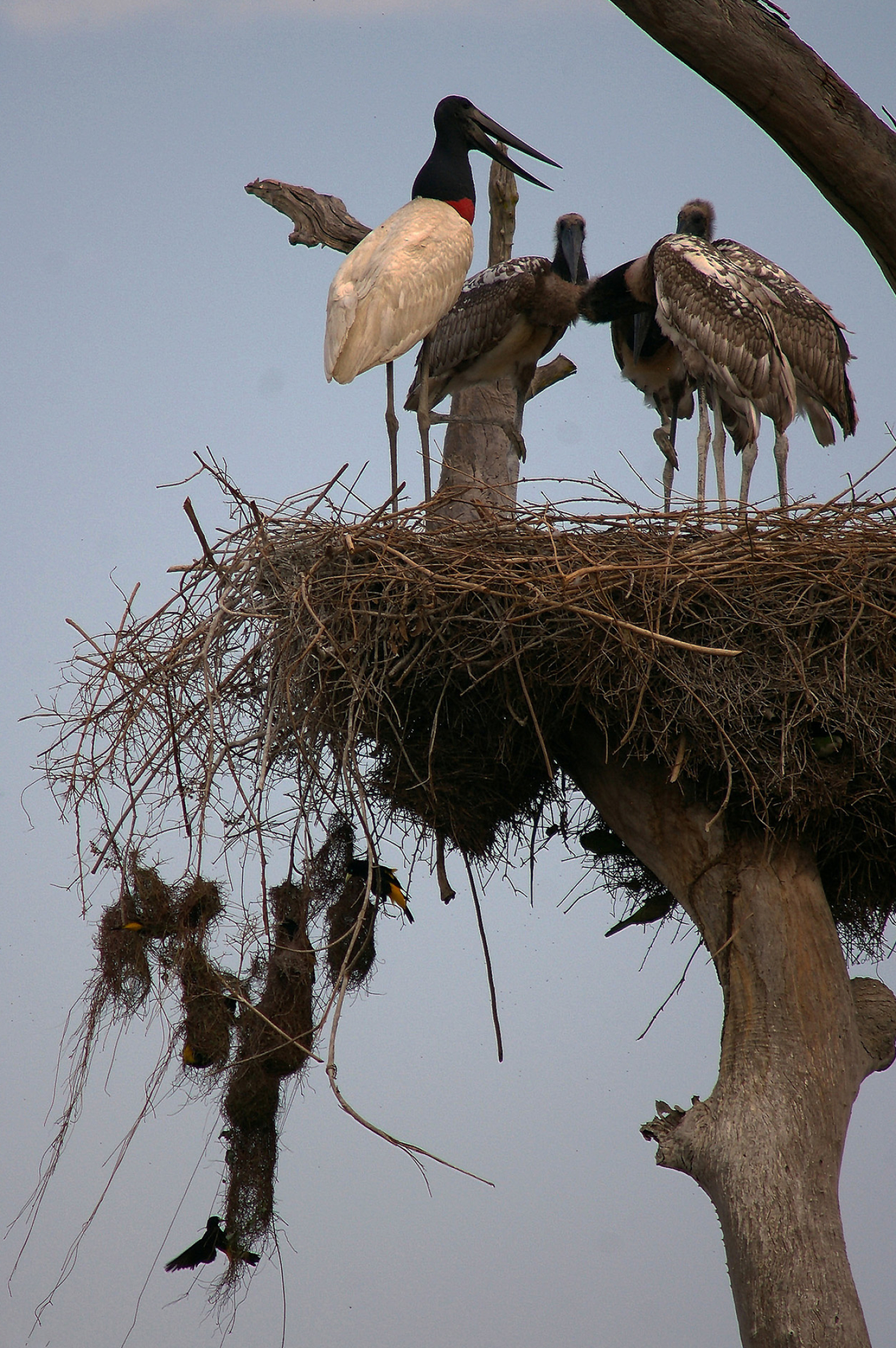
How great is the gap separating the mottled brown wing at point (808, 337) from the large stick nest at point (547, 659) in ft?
6.95

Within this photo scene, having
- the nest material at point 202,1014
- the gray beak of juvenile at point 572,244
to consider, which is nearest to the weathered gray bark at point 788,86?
the nest material at point 202,1014

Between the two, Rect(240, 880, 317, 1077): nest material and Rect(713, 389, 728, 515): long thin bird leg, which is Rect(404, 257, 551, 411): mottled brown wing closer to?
Rect(713, 389, 728, 515): long thin bird leg

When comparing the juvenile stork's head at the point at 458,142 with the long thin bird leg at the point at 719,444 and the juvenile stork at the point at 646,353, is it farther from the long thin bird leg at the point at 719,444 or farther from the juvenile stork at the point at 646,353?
the long thin bird leg at the point at 719,444

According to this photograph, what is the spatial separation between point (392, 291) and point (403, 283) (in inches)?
2.7

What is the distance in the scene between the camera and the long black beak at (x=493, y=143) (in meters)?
6.85

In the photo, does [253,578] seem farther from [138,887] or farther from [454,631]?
[138,887]

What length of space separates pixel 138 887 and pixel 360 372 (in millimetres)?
2261

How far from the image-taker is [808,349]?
6.55 metres

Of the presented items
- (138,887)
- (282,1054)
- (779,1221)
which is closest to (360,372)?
(138,887)

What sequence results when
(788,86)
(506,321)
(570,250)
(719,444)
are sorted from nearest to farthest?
(788,86) → (719,444) → (506,321) → (570,250)

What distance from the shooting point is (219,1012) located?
162 inches

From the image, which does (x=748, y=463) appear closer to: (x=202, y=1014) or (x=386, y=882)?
(x=386, y=882)

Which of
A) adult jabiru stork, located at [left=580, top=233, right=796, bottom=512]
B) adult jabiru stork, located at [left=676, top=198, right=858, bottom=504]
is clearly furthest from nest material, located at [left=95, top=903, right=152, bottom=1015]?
adult jabiru stork, located at [left=676, top=198, right=858, bottom=504]

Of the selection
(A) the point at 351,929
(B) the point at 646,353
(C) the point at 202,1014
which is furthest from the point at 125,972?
(B) the point at 646,353
